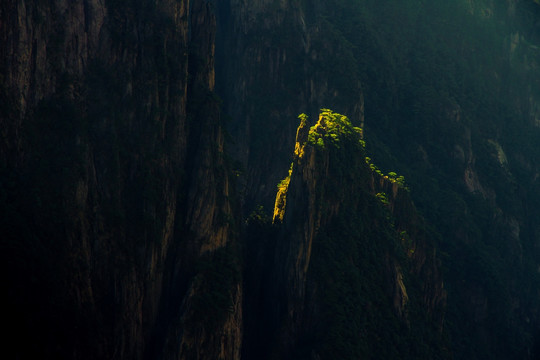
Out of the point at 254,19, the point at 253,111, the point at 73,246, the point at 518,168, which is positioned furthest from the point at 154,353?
the point at 518,168

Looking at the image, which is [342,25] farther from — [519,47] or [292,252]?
[292,252]

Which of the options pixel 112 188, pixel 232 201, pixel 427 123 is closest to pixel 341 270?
pixel 232 201

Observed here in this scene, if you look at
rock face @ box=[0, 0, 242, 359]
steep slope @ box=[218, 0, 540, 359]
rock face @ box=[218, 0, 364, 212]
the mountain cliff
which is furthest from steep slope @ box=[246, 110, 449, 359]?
rock face @ box=[218, 0, 364, 212]

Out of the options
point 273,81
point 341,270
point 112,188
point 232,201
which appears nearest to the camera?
point 112,188

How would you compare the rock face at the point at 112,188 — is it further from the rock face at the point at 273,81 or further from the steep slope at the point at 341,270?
the rock face at the point at 273,81

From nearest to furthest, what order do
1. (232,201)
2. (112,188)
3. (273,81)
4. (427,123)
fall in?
(112,188), (232,201), (273,81), (427,123)

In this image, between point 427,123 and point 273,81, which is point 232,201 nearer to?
point 273,81
